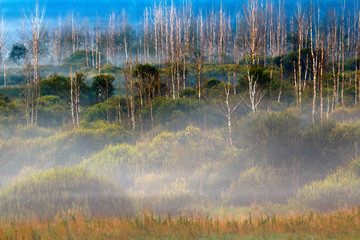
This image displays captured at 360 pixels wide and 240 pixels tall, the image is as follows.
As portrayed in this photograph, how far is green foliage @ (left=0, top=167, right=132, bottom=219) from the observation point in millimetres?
9930

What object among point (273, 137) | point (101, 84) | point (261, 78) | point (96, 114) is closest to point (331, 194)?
point (273, 137)

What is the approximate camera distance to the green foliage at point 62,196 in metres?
9.93

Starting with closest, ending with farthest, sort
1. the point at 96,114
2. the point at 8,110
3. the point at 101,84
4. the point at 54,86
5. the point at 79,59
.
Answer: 1. the point at 8,110
2. the point at 96,114
3. the point at 101,84
4. the point at 54,86
5. the point at 79,59

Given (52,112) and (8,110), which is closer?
(8,110)

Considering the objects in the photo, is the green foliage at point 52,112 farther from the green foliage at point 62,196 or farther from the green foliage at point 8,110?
the green foliage at point 62,196

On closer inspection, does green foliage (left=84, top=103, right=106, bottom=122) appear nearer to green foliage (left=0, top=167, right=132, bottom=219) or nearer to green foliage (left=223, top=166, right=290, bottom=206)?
green foliage (left=0, top=167, right=132, bottom=219)

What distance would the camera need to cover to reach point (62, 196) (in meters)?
11.0

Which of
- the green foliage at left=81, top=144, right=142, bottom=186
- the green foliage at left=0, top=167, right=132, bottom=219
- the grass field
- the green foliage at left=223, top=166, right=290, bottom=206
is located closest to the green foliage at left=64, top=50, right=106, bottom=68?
the green foliage at left=81, top=144, right=142, bottom=186

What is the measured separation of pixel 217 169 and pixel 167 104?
1442 centimetres

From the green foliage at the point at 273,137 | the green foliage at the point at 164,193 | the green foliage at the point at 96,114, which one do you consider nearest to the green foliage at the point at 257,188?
the green foliage at the point at 273,137

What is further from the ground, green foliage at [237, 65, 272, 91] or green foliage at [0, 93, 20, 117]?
green foliage at [237, 65, 272, 91]

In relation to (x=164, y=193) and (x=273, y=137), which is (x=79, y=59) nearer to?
(x=273, y=137)

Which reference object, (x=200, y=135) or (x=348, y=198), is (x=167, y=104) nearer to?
(x=200, y=135)

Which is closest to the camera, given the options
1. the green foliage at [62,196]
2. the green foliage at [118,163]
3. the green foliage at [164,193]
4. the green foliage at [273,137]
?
the green foliage at [62,196]
